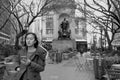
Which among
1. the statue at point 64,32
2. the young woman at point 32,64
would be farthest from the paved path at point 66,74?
the statue at point 64,32

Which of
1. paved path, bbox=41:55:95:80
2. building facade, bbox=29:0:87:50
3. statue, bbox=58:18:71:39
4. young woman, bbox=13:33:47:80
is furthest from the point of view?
statue, bbox=58:18:71:39

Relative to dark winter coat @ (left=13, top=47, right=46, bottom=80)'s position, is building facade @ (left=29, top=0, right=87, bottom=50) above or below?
above

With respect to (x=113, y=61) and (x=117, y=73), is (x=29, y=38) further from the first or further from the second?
(x=113, y=61)

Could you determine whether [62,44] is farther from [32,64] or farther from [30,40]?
[32,64]

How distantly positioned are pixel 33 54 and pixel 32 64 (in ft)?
0.65

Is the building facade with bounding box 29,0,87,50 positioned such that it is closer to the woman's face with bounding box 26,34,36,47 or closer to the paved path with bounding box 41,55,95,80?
the woman's face with bounding box 26,34,36,47

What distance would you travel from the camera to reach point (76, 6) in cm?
1872

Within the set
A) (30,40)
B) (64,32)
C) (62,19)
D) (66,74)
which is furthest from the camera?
(62,19)

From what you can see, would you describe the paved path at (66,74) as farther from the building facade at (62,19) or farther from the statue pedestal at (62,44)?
the statue pedestal at (62,44)

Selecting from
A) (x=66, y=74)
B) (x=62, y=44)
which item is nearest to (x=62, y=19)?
(x=62, y=44)

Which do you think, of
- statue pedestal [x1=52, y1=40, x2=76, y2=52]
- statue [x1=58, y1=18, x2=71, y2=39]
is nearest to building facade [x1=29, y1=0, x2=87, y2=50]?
statue [x1=58, y1=18, x2=71, y2=39]

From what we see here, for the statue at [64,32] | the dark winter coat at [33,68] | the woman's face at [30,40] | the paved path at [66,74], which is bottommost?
the paved path at [66,74]

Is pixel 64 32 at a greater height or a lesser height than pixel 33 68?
greater

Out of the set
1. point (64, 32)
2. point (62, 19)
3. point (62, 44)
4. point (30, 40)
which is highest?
point (62, 19)
